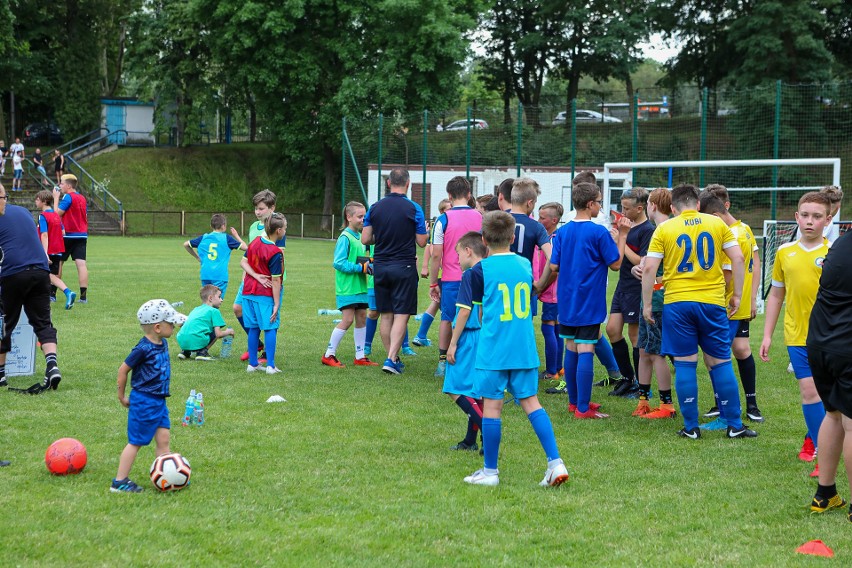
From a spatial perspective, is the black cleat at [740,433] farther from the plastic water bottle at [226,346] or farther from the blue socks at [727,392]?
the plastic water bottle at [226,346]

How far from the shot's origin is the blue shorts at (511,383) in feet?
18.7

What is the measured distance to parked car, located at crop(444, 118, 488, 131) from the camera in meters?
27.6

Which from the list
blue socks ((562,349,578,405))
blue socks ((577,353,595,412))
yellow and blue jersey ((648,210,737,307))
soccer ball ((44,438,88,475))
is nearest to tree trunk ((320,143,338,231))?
blue socks ((562,349,578,405))

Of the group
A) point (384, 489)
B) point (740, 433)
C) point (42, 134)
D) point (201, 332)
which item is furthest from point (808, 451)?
point (42, 134)

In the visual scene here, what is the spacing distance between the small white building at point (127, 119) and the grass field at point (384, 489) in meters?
41.3

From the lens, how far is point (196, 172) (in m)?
44.9

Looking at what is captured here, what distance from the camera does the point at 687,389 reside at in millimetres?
6875

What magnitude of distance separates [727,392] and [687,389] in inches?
13.8

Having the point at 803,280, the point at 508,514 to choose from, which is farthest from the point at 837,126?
the point at 508,514

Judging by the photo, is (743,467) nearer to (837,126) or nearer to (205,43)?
(837,126)

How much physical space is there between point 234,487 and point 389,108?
3461 centimetres

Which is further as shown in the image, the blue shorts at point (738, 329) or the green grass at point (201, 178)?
the green grass at point (201, 178)

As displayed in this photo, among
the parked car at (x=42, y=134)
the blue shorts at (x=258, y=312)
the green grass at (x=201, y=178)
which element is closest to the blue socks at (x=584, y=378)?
the blue shorts at (x=258, y=312)

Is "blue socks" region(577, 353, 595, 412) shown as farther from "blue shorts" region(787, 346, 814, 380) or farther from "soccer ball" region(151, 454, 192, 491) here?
"soccer ball" region(151, 454, 192, 491)
